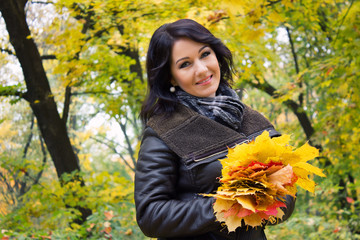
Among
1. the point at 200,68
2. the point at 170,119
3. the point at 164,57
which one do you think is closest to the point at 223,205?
the point at 170,119

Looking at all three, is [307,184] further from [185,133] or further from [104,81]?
[104,81]

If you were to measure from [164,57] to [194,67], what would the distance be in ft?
0.54

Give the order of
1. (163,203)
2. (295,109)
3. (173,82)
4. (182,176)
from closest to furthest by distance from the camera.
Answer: (163,203), (182,176), (173,82), (295,109)

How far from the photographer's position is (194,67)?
74.7 inches

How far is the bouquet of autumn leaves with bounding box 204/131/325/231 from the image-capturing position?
1271 mm

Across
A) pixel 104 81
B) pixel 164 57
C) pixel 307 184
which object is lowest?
pixel 307 184

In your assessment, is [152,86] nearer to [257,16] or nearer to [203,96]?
[203,96]

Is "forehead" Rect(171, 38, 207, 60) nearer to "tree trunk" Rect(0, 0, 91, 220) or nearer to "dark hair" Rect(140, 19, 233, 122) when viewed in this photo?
"dark hair" Rect(140, 19, 233, 122)

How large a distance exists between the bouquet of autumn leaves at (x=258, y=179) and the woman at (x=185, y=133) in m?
0.27

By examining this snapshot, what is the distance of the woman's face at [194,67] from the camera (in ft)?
6.20

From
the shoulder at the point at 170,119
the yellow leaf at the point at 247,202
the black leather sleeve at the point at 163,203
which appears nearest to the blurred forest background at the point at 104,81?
the shoulder at the point at 170,119

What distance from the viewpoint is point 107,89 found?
6.80 meters

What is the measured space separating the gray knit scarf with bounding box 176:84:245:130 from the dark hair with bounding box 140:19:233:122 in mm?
69

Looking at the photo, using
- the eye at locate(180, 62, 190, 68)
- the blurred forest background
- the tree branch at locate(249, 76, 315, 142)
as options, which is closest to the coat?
the eye at locate(180, 62, 190, 68)
